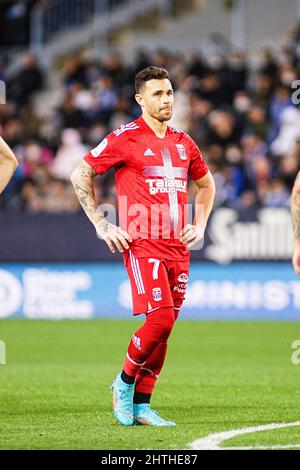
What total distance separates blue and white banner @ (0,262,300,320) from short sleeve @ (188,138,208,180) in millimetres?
10129

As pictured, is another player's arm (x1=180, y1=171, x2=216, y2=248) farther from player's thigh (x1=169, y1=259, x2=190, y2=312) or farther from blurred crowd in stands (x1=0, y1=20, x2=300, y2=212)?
blurred crowd in stands (x1=0, y1=20, x2=300, y2=212)

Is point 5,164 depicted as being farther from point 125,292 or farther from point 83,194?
point 125,292

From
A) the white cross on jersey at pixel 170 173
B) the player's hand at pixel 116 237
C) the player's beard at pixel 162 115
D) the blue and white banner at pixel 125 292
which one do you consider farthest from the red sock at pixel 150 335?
the blue and white banner at pixel 125 292

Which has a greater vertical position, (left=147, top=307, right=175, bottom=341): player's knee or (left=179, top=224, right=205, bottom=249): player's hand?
(left=179, top=224, right=205, bottom=249): player's hand

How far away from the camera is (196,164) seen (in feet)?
27.9

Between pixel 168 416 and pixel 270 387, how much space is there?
2.28m

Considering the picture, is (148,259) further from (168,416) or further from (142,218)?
(168,416)

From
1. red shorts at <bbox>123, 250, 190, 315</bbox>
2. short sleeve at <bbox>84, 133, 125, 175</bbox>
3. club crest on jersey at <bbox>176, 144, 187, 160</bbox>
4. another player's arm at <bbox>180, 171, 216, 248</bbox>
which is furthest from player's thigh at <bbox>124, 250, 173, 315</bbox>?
club crest on jersey at <bbox>176, 144, 187, 160</bbox>

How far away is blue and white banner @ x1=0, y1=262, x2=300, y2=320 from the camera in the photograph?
18641 millimetres

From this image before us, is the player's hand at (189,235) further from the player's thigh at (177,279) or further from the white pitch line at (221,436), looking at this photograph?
the white pitch line at (221,436)

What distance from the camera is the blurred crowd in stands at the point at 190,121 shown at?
19.5m

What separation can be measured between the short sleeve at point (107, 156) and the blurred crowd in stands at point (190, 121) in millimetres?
10709

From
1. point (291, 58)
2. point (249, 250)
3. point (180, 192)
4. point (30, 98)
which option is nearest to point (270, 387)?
point (180, 192)

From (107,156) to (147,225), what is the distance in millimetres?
591
